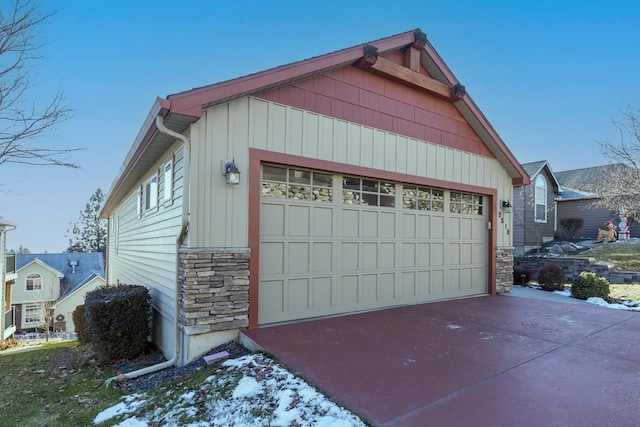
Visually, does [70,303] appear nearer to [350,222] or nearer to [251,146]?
[350,222]

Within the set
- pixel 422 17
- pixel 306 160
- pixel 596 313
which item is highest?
pixel 422 17

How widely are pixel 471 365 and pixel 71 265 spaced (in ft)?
106

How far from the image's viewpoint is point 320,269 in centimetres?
556

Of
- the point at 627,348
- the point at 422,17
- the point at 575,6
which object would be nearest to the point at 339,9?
the point at 422,17

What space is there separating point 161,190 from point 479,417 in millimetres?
5376

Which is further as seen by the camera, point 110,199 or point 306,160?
point 110,199

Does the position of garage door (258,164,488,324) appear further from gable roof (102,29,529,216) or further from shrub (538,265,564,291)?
shrub (538,265,564,291)

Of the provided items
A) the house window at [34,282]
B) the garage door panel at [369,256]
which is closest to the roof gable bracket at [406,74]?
the garage door panel at [369,256]

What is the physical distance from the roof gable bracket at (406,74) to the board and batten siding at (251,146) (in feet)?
3.24

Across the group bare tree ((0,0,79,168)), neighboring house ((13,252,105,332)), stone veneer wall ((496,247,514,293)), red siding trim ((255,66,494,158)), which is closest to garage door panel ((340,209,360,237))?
red siding trim ((255,66,494,158))

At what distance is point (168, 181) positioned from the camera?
5.45 meters

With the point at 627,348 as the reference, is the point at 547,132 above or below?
above

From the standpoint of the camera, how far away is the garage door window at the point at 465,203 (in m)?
7.61

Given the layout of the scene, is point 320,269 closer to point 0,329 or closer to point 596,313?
point 596,313
